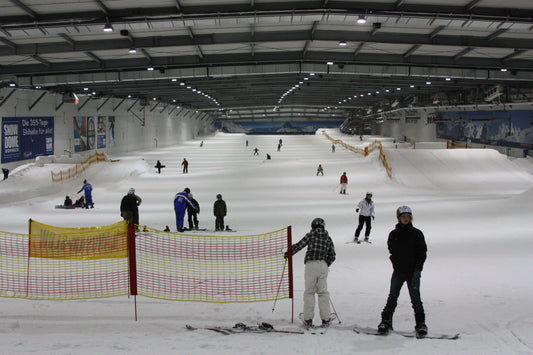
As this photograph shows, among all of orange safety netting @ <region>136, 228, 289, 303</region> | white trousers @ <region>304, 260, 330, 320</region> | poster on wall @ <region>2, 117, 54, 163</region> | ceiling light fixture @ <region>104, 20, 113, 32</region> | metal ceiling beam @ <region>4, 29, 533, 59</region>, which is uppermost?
metal ceiling beam @ <region>4, 29, 533, 59</region>

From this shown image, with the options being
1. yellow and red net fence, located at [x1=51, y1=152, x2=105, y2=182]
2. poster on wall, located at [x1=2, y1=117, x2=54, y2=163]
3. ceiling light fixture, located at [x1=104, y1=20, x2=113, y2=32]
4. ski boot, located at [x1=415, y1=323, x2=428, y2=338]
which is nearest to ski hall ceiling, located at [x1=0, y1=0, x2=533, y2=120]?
ceiling light fixture, located at [x1=104, y1=20, x2=113, y2=32]

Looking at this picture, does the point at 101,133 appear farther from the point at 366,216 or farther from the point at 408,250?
the point at 408,250

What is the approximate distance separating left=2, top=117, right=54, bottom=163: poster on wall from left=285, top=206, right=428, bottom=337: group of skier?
30.6 meters

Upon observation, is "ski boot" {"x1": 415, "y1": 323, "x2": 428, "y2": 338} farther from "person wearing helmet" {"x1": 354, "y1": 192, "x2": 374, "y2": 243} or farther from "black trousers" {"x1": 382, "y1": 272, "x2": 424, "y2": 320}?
"person wearing helmet" {"x1": 354, "y1": 192, "x2": 374, "y2": 243}

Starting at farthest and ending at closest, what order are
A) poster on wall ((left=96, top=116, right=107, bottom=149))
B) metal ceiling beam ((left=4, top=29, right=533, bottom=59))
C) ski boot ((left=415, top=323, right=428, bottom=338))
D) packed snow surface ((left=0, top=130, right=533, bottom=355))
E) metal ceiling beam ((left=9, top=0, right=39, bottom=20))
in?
1. poster on wall ((left=96, top=116, right=107, bottom=149))
2. metal ceiling beam ((left=4, top=29, right=533, bottom=59))
3. metal ceiling beam ((left=9, top=0, right=39, bottom=20))
4. ski boot ((left=415, top=323, right=428, bottom=338))
5. packed snow surface ((left=0, top=130, right=533, bottom=355))

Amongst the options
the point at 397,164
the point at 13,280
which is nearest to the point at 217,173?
the point at 397,164

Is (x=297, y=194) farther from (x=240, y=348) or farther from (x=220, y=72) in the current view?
(x=240, y=348)

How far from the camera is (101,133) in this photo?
45188 mm

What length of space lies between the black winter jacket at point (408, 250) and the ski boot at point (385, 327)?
62cm

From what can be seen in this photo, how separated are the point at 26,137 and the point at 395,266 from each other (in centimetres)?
3376

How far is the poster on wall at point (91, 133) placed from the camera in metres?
42.0

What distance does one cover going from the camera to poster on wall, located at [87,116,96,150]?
4200 centimetres

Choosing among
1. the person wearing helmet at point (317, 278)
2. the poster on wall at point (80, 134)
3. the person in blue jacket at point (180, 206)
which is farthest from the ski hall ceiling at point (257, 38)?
the poster on wall at point (80, 134)

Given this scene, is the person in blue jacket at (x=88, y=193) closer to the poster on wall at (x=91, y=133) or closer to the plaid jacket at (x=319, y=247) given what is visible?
the plaid jacket at (x=319, y=247)
